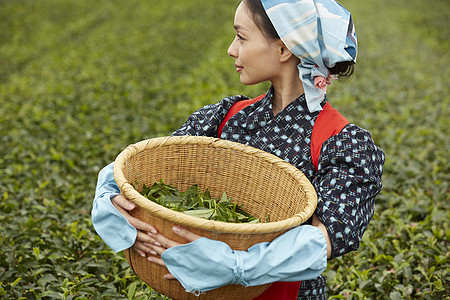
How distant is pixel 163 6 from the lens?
40.5 ft

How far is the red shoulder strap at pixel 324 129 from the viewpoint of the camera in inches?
67.3

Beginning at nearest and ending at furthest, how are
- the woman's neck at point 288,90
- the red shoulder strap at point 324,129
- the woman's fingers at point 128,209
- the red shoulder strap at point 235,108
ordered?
the woman's fingers at point 128,209 → the red shoulder strap at point 324,129 → the woman's neck at point 288,90 → the red shoulder strap at point 235,108

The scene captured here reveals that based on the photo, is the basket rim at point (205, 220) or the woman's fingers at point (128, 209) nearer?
the basket rim at point (205, 220)

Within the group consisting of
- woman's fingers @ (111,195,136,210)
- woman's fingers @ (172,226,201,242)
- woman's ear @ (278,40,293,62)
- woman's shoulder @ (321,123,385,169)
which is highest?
woman's ear @ (278,40,293,62)

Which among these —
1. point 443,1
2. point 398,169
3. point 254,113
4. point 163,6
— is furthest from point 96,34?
point 443,1

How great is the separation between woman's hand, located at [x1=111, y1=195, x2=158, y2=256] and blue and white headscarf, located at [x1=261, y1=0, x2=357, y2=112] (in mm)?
757

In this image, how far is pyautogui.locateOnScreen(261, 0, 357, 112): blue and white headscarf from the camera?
163cm

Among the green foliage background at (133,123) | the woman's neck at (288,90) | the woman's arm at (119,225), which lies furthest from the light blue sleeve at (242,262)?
the green foliage background at (133,123)

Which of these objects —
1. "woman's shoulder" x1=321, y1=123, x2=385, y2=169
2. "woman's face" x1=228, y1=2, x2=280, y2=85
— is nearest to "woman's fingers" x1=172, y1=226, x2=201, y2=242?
"woman's shoulder" x1=321, y1=123, x2=385, y2=169

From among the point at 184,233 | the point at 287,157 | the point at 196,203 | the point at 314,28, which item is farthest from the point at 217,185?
the point at 314,28

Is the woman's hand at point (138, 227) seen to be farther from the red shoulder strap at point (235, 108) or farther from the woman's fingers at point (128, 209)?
the red shoulder strap at point (235, 108)

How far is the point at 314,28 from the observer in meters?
1.64

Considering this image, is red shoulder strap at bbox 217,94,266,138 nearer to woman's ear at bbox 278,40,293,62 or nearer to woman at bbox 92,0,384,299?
woman at bbox 92,0,384,299

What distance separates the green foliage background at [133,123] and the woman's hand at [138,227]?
112cm
